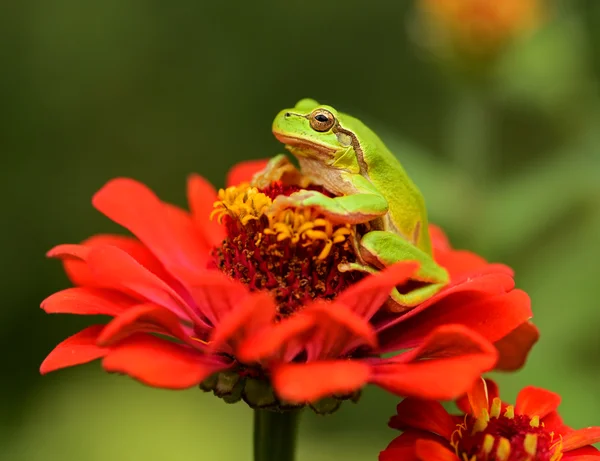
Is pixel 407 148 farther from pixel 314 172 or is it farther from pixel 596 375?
pixel 314 172

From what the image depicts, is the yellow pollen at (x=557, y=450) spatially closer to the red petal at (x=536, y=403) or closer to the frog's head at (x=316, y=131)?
the red petal at (x=536, y=403)

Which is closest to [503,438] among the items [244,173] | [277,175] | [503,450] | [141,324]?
[503,450]

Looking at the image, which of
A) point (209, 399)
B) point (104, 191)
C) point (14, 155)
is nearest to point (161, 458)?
point (209, 399)

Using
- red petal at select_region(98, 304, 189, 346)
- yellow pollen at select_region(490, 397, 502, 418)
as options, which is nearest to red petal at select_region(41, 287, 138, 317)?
red petal at select_region(98, 304, 189, 346)

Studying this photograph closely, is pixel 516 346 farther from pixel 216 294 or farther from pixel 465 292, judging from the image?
pixel 216 294

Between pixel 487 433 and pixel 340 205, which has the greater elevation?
pixel 340 205

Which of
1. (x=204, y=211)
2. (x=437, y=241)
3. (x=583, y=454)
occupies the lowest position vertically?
(x=583, y=454)

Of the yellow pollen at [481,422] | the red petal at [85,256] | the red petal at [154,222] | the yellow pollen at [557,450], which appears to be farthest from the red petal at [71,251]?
the yellow pollen at [557,450]

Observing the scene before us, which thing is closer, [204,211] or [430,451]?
[430,451]
